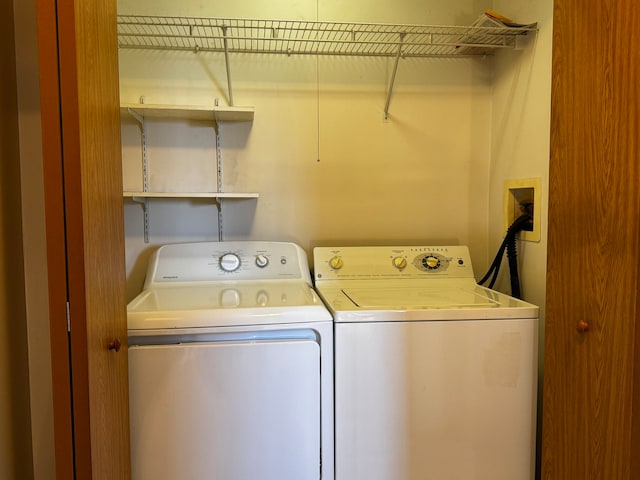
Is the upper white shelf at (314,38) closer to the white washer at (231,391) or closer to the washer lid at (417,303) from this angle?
the washer lid at (417,303)

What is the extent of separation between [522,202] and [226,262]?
1.29 m

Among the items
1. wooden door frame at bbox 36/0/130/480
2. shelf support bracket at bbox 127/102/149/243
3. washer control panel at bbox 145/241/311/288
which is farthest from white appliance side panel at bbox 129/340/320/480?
shelf support bracket at bbox 127/102/149/243

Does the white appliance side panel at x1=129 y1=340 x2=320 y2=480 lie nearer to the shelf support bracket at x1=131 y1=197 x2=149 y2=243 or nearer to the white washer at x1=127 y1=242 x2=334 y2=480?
the white washer at x1=127 y1=242 x2=334 y2=480

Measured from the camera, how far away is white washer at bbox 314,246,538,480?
4.57 ft

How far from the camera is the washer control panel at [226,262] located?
6.16 ft

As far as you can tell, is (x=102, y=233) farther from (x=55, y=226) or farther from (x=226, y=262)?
(x=226, y=262)

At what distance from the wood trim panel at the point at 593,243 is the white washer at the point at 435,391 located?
219mm

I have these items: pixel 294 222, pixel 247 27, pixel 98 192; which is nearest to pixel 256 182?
pixel 294 222

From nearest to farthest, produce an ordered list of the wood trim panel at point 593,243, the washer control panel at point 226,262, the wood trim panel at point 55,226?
the wood trim panel at point 55,226 < the wood trim panel at point 593,243 < the washer control panel at point 226,262

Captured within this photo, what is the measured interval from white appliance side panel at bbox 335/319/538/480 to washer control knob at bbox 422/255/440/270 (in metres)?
0.55

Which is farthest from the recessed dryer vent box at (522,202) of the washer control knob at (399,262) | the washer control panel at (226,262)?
the washer control panel at (226,262)

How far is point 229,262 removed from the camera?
1896 mm

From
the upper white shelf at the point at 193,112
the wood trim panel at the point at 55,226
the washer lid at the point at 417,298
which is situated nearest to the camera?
the wood trim panel at the point at 55,226

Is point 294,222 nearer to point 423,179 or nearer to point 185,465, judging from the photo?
point 423,179
